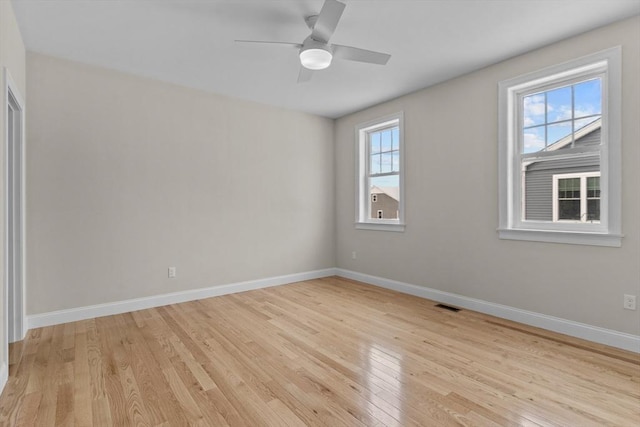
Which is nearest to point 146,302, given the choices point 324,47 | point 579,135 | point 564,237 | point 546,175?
point 324,47

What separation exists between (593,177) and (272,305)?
341 centimetres

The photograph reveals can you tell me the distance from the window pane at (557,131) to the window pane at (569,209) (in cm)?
59

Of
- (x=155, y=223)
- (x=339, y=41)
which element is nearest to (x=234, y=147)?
(x=155, y=223)

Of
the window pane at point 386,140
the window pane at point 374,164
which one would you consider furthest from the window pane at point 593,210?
the window pane at point 374,164

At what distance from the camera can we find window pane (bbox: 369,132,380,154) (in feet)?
16.4

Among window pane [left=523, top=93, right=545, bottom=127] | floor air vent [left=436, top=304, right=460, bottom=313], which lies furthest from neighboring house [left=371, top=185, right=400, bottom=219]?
window pane [left=523, top=93, right=545, bottom=127]

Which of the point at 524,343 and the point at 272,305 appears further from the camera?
the point at 272,305

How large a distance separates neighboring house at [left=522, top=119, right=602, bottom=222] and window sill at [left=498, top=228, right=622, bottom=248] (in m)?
0.18

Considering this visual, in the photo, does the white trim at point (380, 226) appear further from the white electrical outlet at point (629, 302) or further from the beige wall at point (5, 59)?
the beige wall at point (5, 59)

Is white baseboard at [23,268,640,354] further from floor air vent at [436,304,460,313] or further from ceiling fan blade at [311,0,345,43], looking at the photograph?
ceiling fan blade at [311,0,345,43]

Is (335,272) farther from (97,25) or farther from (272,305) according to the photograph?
(97,25)

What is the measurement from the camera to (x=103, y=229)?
11.4 feet

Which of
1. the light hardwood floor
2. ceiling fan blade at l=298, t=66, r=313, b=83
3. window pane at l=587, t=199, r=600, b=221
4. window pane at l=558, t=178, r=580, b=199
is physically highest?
ceiling fan blade at l=298, t=66, r=313, b=83

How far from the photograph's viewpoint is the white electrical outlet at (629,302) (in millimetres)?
2582
